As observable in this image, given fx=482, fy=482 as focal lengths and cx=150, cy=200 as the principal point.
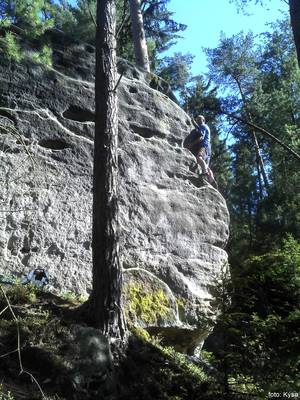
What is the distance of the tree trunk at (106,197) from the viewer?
19.5 feet

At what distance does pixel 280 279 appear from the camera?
211 inches

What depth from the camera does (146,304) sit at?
769 centimetres

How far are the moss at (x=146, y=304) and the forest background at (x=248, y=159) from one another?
1.38 m

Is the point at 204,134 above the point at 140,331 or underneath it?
above

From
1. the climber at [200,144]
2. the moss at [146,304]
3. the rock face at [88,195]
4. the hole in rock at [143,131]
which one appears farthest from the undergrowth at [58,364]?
the climber at [200,144]

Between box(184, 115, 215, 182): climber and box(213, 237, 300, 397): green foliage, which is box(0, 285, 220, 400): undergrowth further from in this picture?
box(184, 115, 215, 182): climber

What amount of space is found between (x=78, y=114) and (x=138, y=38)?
761 centimetres

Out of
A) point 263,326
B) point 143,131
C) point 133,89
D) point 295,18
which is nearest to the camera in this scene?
point 263,326

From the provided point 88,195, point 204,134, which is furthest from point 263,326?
point 204,134

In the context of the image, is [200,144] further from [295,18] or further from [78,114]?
[295,18]

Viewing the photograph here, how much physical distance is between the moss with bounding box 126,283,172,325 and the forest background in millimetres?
1376

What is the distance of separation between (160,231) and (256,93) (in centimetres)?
1674

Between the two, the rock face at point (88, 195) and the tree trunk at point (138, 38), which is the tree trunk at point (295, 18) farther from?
the tree trunk at point (138, 38)

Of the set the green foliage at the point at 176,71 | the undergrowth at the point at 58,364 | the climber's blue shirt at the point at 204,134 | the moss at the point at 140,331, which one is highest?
the green foliage at the point at 176,71
